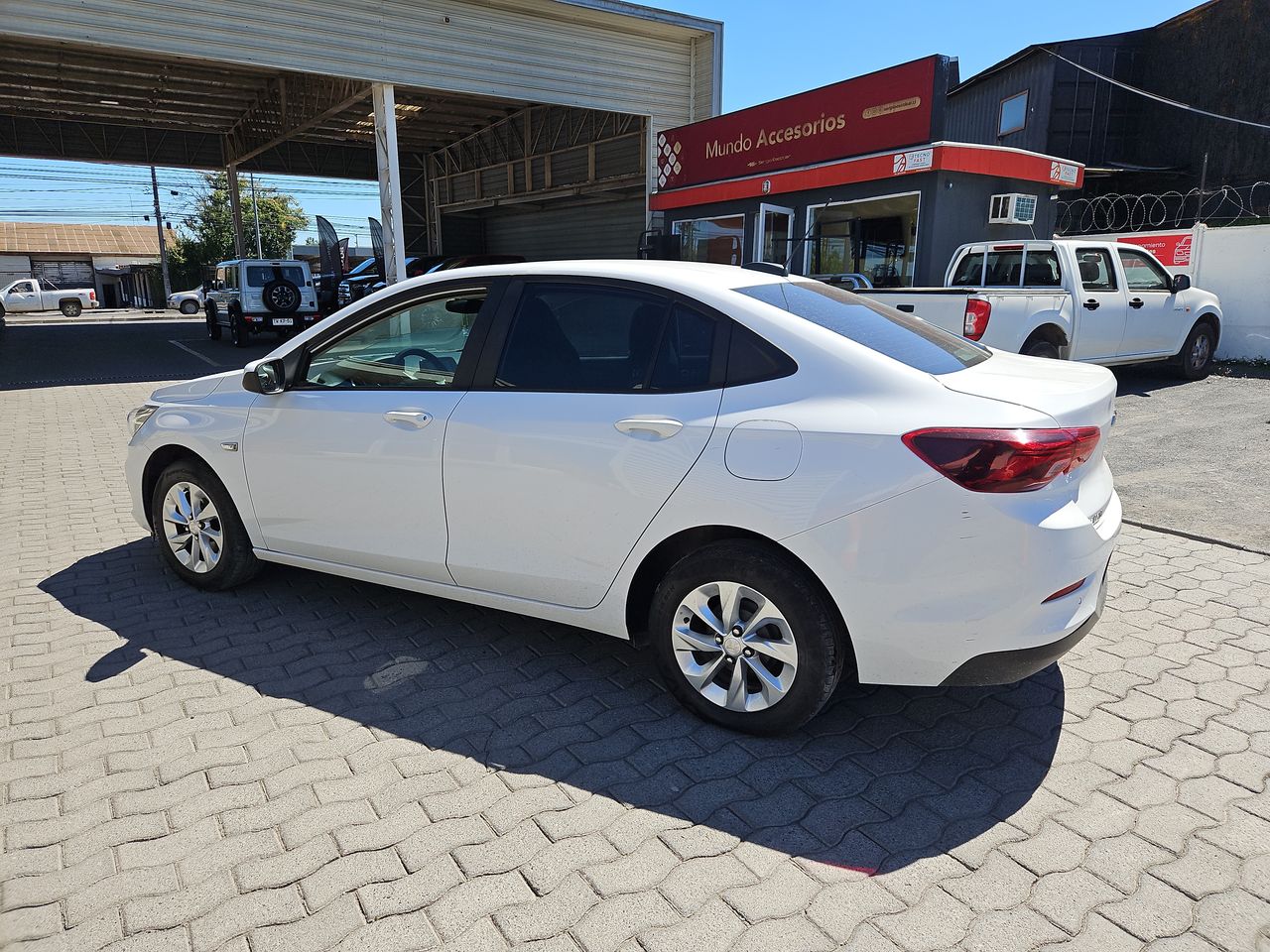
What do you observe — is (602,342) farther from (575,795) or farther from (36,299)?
(36,299)

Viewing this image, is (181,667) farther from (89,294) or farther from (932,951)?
(89,294)

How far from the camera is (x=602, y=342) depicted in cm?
331

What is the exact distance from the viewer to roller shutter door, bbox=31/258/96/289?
198 ft

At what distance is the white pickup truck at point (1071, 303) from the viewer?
8.88 metres

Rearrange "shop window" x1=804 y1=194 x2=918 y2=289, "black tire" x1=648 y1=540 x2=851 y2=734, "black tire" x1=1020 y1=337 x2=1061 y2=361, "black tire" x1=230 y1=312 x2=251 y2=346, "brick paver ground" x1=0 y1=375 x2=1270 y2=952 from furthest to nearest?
"black tire" x1=230 y1=312 x2=251 y2=346
"shop window" x1=804 y1=194 x2=918 y2=289
"black tire" x1=1020 y1=337 x2=1061 y2=361
"black tire" x1=648 y1=540 x2=851 y2=734
"brick paver ground" x1=0 y1=375 x2=1270 y2=952

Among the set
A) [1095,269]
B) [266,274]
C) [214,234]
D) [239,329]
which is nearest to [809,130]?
[1095,269]

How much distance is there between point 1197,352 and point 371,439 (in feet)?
38.3

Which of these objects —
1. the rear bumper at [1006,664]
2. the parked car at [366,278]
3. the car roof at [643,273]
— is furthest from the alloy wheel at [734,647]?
the parked car at [366,278]

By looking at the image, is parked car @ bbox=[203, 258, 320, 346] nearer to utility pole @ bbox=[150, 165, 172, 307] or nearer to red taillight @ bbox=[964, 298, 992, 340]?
red taillight @ bbox=[964, 298, 992, 340]

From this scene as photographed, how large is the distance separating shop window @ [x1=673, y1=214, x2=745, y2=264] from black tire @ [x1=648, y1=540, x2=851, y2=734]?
14.1 metres

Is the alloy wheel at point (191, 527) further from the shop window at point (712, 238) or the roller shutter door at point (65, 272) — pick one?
the roller shutter door at point (65, 272)

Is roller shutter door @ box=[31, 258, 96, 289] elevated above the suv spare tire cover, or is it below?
above

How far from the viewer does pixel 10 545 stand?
17.5ft

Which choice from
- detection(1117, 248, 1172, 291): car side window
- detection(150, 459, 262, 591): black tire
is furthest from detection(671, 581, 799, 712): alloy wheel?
detection(1117, 248, 1172, 291): car side window
